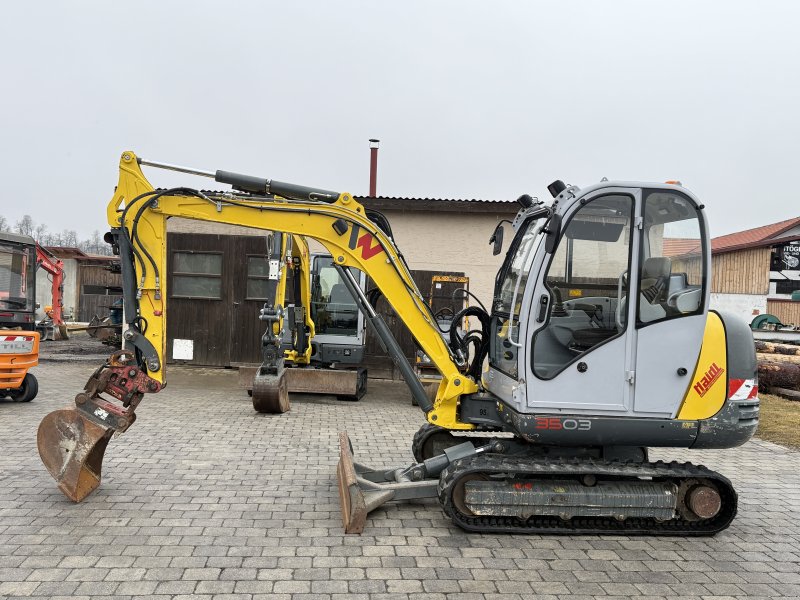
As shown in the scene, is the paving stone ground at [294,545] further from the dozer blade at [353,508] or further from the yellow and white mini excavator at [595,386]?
the yellow and white mini excavator at [595,386]

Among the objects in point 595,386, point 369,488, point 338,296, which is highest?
point 338,296

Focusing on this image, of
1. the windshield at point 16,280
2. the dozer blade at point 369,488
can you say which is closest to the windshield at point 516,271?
the dozer blade at point 369,488

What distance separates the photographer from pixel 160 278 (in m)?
4.97

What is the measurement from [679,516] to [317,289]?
26.2ft

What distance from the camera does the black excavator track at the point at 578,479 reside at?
4469 mm

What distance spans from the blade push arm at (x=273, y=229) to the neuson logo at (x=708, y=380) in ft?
5.88

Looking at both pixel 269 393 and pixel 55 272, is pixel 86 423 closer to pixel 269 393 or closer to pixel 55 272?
pixel 269 393

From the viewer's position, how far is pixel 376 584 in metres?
3.66

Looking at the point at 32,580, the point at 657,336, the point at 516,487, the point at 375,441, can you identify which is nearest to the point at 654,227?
the point at 657,336

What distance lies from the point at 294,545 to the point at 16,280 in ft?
25.4

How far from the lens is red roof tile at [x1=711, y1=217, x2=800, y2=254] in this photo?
88.4 ft

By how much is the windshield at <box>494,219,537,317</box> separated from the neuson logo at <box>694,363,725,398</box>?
149cm

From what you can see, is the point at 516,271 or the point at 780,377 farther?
the point at 780,377

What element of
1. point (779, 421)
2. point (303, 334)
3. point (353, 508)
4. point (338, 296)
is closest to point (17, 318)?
point (303, 334)
